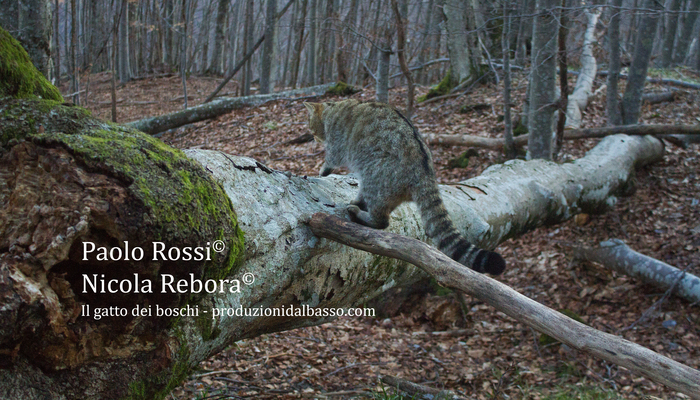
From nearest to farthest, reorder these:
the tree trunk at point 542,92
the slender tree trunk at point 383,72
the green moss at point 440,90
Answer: the tree trunk at point 542,92 → the slender tree trunk at point 383,72 → the green moss at point 440,90

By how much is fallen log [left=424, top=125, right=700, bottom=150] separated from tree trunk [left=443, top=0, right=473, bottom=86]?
12.5ft

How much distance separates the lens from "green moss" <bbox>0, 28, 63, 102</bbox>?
2561 millimetres

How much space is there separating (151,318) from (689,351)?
5.60 m

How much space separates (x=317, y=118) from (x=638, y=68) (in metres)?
7.18

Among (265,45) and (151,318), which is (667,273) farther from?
(265,45)

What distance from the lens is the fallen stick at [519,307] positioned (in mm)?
2105

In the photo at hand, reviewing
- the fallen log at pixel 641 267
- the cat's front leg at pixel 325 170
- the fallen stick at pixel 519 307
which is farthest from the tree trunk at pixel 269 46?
the fallen stick at pixel 519 307

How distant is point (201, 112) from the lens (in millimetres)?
13742

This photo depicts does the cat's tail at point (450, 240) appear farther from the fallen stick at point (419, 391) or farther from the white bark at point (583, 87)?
the white bark at point (583, 87)

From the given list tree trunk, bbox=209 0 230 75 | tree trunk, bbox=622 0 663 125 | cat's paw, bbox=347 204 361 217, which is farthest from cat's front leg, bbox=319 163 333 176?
tree trunk, bbox=209 0 230 75

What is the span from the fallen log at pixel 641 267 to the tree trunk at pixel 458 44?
6989mm

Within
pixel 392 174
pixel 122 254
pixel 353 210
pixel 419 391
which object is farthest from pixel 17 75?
pixel 419 391

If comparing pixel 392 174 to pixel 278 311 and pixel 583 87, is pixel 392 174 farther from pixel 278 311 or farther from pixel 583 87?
pixel 583 87

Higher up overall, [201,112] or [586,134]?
[586,134]
